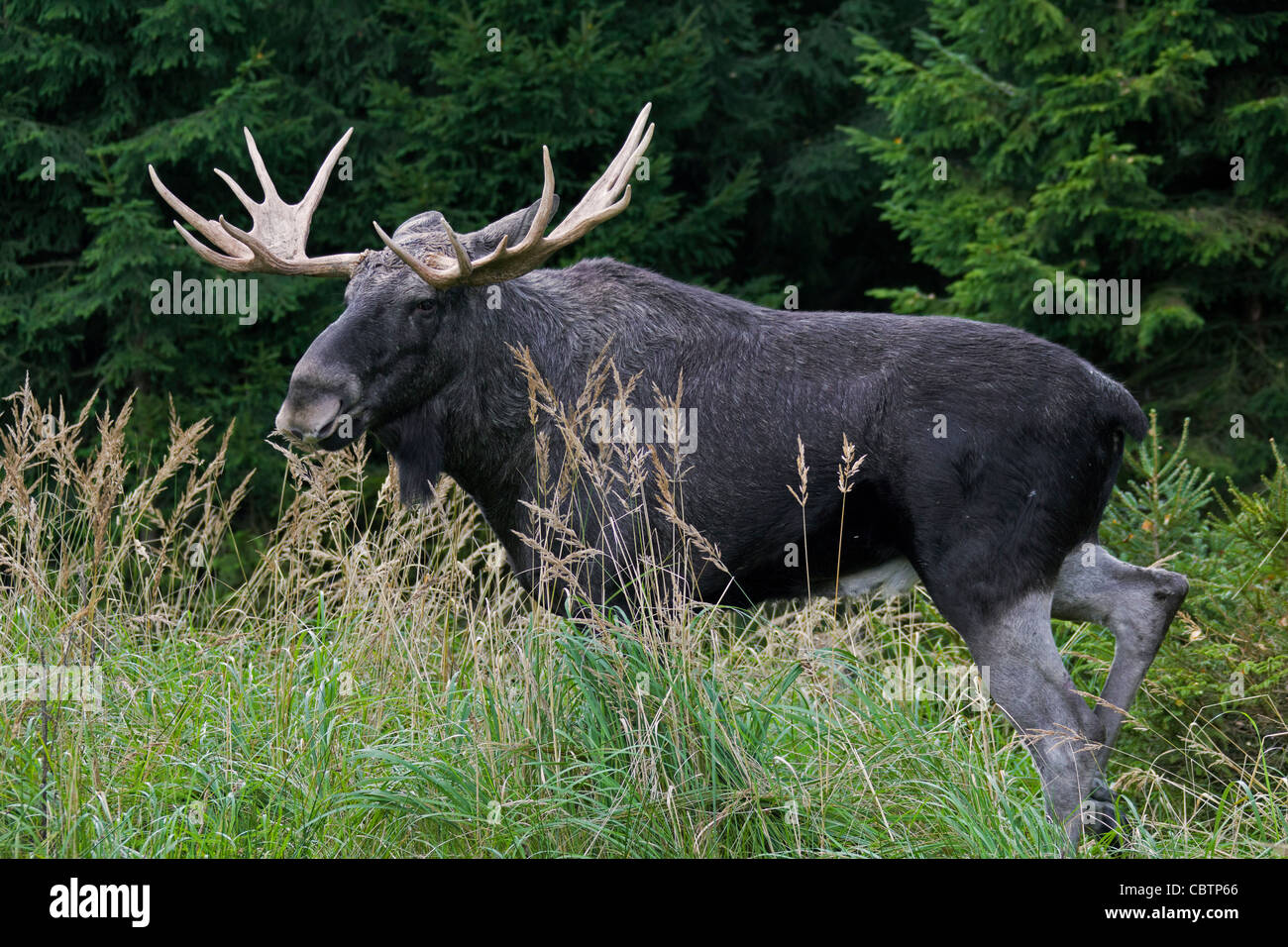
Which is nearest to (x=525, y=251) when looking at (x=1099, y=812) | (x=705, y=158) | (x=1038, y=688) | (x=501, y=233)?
(x=501, y=233)

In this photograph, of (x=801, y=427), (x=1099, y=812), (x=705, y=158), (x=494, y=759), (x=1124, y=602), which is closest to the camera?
(x=494, y=759)

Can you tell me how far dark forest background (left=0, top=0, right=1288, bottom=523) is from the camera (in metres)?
8.77

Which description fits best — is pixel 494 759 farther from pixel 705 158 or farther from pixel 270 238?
pixel 705 158

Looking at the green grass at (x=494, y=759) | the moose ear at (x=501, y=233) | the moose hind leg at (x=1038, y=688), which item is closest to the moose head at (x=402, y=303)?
the moose ear at (x=501, y=233)

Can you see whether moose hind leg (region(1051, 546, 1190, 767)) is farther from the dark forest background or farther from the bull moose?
the dark forest background

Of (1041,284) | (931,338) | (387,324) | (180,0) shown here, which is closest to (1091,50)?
(1041,284)

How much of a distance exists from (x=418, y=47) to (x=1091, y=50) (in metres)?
6.26

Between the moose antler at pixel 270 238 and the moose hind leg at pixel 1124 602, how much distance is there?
288 centimetres

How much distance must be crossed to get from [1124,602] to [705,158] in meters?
8.87

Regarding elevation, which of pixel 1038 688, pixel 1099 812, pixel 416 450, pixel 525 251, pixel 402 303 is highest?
pixel 525 251

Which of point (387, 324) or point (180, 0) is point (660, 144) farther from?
point (387, 324)

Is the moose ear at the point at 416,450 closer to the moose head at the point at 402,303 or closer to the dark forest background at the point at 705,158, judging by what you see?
the moose head at the point at 402,303

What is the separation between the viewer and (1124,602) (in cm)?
478

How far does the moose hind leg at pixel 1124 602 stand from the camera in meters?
4.71
